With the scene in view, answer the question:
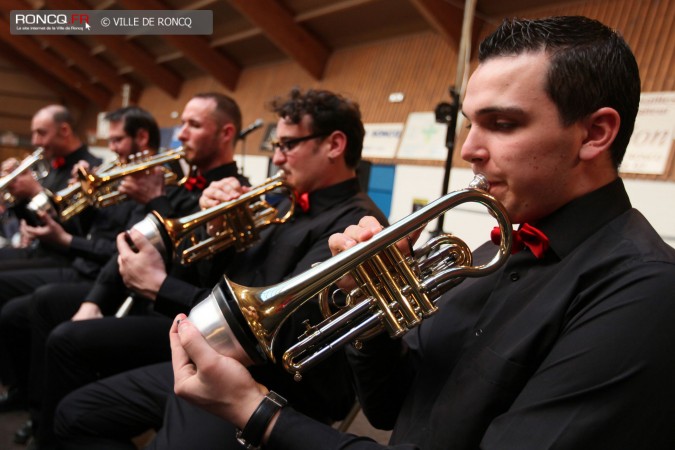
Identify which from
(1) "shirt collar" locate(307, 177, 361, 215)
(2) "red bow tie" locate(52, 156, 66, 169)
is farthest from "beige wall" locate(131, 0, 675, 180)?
(2) "red bow tie" locate(52, 156, 66, 169)

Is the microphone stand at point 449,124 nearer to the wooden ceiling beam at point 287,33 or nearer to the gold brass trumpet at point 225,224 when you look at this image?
the gold brass trumpet at point 225,224

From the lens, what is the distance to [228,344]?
1147 millimetres

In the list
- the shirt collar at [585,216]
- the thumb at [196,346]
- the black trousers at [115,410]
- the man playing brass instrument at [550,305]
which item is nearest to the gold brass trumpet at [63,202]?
the black trousers at [115,410]

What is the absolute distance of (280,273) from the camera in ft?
6.98

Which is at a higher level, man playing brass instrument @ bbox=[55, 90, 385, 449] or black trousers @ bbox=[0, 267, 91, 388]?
man playing brass instrument @ bbox=[55, 90, 385, 449]

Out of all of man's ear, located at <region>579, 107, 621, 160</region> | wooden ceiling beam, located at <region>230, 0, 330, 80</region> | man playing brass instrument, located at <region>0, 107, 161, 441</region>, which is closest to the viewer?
man's ear, located at <region>579, 107, 621, 160</region>

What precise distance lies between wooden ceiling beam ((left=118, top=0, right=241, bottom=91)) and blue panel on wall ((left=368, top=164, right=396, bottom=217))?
4183 mm

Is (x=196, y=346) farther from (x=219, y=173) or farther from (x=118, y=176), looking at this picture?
(x=219, y=173)

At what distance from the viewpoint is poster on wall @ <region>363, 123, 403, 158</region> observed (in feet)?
21.1

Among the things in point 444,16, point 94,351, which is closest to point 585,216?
point 94,351

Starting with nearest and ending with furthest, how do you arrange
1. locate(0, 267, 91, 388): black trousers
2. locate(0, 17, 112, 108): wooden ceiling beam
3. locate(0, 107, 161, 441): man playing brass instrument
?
locate(0, 107, 161, 441): man playing brass instrument
locate(0, 267, 91, 388): black trousers
locate(0, 17, 112, 108): wooden ceiling beam

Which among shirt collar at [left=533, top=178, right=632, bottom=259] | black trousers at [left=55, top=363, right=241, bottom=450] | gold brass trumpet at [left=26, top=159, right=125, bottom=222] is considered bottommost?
black trousers at [left=55, top=363, right=241, bottom=450]

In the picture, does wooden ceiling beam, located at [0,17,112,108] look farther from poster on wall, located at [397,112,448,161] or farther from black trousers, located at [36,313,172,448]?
black trousers, located at [36,313,172,448]

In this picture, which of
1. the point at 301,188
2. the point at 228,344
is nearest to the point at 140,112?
the point at 301,188
